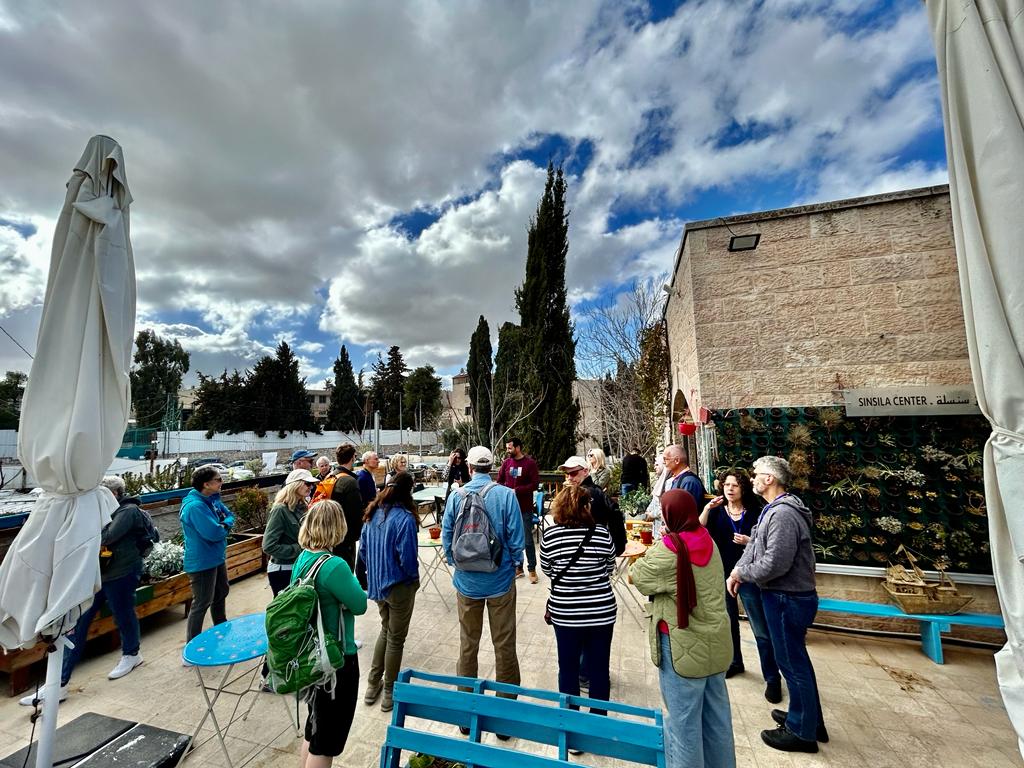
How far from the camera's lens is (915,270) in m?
4.54

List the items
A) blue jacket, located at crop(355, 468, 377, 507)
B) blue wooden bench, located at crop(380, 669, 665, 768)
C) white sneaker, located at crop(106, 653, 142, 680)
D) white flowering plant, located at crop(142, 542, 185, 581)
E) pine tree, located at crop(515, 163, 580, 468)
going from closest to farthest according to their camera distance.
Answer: blue wooden bench, located at crop(380, 669, 665, 768), white sneaker, located at crop(106, 653, 142, 680), white flowering plant, located at crop(142, 542, 185, 581), blue jacket, located at crop(355, 468, 377, 507), pine tree, located at crop(515, 163, 580, 468)

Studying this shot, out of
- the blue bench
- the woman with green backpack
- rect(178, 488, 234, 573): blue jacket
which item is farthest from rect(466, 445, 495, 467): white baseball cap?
the blue bench

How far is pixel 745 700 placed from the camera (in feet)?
9.98

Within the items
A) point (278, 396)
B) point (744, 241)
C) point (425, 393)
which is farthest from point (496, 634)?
point (278, 396)

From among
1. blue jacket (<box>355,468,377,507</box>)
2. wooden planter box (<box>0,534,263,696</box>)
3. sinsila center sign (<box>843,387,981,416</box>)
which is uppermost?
sinsila center sign (<box>843,387,981,416</box>)

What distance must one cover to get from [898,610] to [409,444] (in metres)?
33.4

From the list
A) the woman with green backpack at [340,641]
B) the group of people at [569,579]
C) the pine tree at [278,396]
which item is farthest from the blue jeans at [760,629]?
the pine tree at [278,396]

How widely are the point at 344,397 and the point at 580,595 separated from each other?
134ft

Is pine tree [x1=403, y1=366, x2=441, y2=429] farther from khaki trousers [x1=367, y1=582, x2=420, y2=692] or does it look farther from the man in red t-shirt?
khaki trousers [x1=367, y1=582, x2=420, y2=692]

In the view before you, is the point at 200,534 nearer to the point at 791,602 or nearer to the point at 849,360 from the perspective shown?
the point at 791,602

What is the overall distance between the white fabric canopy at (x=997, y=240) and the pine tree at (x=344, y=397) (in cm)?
4169

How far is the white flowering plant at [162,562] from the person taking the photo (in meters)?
4.34

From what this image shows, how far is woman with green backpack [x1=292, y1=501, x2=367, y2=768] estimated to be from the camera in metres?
2.02

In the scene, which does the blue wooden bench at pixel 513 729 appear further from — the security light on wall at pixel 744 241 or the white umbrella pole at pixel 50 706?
the security light on wall at pixel 744 241
